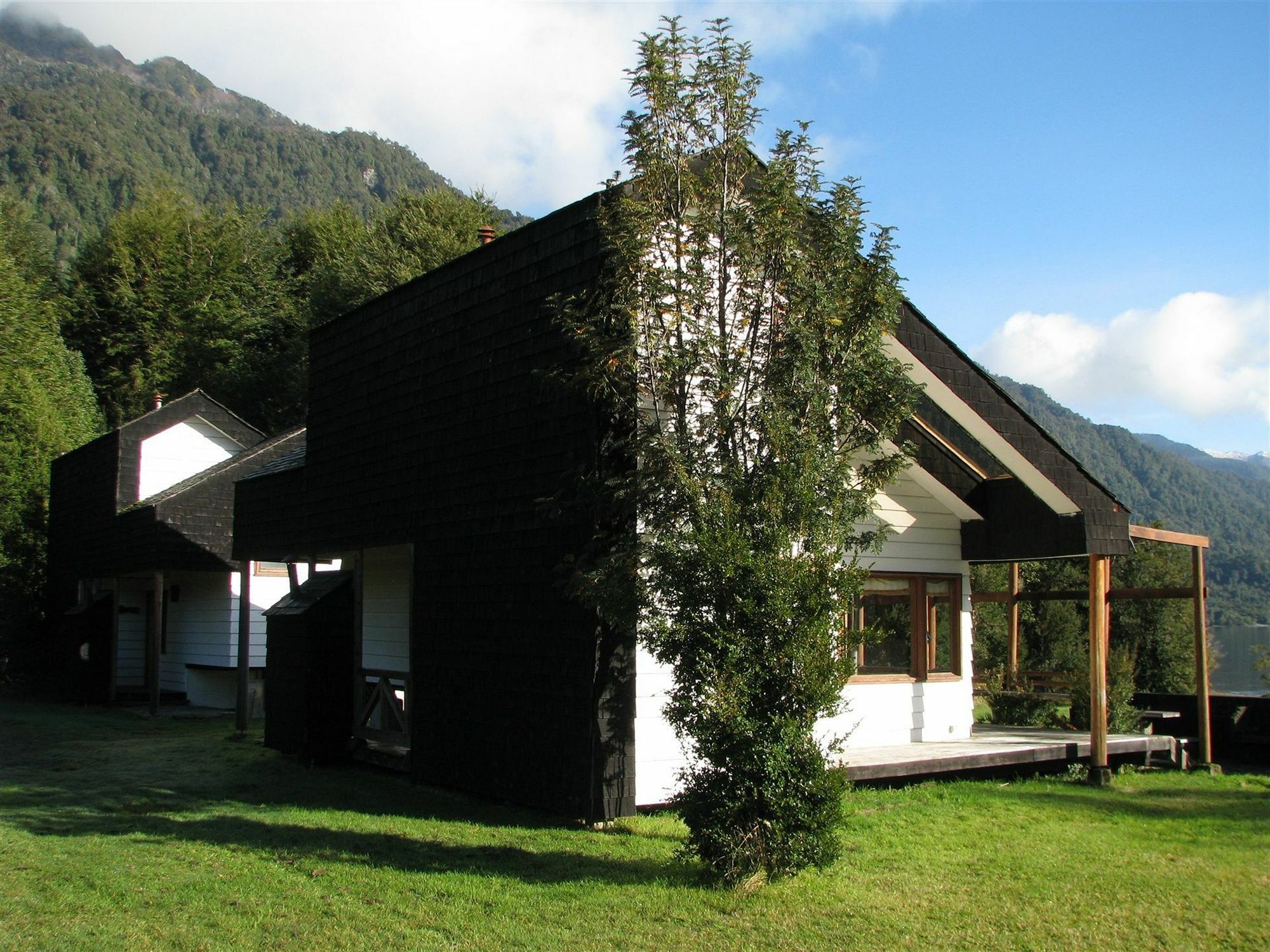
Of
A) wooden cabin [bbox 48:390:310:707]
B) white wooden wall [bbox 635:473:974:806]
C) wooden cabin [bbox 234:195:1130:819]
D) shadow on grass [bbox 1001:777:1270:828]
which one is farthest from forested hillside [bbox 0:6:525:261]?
shadow on grass [bbox 1001:777:1270:828]

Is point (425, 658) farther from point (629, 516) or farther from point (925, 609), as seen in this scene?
point (925, 609)

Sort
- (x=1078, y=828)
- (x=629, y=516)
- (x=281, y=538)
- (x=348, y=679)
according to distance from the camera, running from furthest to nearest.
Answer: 1. (x=281, y=538)
2. (x=348, y=679)
3. (x=1078, y=828)
4. (x=629, y=516)

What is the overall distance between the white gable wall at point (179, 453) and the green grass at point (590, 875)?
1224 centimetres

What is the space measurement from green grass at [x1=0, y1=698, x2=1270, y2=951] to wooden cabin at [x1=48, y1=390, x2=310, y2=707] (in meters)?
9.35

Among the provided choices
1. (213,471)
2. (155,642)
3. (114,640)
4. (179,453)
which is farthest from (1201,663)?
(179,453)

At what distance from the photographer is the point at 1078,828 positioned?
8891mm

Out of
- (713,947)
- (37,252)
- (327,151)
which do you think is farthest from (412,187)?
(713,947)

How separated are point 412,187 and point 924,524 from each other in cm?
12874

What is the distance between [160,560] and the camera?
64.1ft

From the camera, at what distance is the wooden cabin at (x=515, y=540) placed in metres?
8.97

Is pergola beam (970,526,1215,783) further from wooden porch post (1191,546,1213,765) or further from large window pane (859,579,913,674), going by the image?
large window pane (859,579,913,674)

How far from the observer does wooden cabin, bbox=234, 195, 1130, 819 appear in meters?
8.97

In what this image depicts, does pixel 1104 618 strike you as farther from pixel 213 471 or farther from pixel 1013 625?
pixel 213 471

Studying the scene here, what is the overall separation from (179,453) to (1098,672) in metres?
19.1
